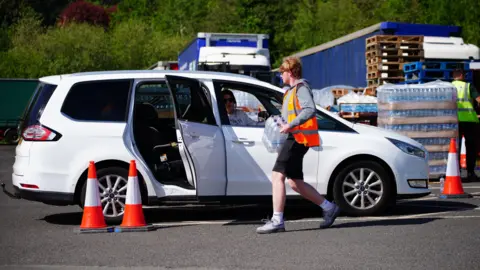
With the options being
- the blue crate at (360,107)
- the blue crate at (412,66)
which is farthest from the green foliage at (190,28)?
the blue crate at (360,107)

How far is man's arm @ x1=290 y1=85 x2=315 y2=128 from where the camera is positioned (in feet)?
31.9

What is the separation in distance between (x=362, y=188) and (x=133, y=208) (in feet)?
8.70

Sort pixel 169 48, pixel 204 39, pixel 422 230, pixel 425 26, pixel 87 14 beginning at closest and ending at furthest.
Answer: pixel 422 230 → pixel 425 26 → pixel 204 39 → pixel 169 48 → pixel 87 14

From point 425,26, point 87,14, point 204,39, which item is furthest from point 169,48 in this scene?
point 425,26

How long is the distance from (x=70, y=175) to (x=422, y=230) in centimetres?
382

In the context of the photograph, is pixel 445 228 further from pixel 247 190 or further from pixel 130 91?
pixel 130 91

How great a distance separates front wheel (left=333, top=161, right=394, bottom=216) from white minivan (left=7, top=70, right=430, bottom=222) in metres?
0.01

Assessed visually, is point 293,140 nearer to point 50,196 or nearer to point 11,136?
point 50,196

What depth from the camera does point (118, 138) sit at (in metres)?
10.8

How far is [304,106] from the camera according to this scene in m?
9.80

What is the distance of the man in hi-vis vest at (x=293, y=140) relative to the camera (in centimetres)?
985

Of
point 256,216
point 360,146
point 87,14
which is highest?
point 87,14

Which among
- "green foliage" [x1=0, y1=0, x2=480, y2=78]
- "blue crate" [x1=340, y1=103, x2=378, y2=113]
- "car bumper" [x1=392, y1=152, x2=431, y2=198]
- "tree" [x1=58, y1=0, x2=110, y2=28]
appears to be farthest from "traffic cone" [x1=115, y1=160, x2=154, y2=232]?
"tree" [x1=58, y1=0, x2=110, y2=28]

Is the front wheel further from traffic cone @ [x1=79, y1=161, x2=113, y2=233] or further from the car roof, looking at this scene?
traffic cone @ [x1=79, y1=161, x2=113, y2=233]
